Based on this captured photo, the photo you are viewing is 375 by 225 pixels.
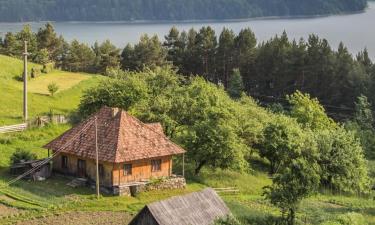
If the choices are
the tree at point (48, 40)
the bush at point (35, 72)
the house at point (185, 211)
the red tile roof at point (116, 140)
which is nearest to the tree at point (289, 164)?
the house at point (185, 211)

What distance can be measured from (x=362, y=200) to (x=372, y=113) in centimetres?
3413

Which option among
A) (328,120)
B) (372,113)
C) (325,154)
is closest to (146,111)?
(325,154)

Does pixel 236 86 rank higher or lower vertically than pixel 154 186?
higher

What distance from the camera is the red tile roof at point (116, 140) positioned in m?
40.9

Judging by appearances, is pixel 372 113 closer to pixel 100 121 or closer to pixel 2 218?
pixel 100 121

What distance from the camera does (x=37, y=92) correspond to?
6706cm

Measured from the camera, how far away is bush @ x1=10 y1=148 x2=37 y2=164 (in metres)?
42.8

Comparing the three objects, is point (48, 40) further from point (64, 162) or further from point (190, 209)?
point (190, 209)

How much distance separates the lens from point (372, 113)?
8138 centimetres

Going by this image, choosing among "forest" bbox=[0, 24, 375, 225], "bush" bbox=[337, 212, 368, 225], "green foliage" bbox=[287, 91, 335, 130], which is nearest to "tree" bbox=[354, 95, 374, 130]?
"forest" bbox=[0, 24, 375, 225]

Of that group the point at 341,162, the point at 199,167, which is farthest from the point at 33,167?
the point at 341,162

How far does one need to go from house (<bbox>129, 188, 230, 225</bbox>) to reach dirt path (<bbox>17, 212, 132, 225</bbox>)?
5198mm

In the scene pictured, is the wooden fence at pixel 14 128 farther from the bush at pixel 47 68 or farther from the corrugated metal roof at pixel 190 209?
the bush at pixel 47 68

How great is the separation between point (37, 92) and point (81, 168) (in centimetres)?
2714
